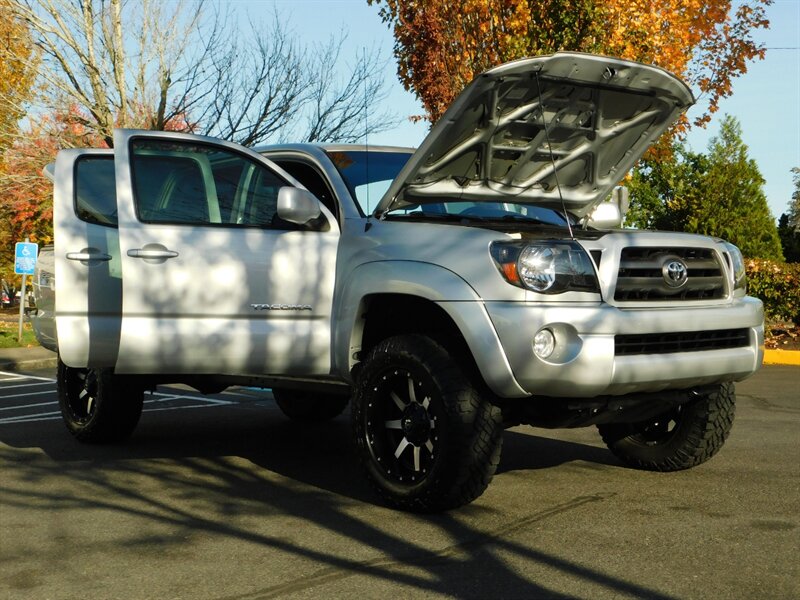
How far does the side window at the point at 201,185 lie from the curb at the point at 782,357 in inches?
417

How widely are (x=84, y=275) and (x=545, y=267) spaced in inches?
107

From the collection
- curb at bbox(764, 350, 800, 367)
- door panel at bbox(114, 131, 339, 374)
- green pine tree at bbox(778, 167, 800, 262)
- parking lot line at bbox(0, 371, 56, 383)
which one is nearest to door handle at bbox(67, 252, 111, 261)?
door panel at bbox(114, 131, 339, 374)

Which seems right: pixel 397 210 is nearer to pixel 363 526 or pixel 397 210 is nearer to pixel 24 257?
pixel 363 526

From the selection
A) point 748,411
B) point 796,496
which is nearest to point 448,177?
point 796,496

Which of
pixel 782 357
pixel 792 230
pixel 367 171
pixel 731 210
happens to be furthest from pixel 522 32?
pixel 792 230

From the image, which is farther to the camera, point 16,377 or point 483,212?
point 16,377

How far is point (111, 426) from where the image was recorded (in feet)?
24.5

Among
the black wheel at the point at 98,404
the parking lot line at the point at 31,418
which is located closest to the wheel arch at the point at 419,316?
the black wheel at the point at 98,404

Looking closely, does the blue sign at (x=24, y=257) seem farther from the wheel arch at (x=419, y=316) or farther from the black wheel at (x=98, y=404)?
the wheel arch at (x=419, y=316)

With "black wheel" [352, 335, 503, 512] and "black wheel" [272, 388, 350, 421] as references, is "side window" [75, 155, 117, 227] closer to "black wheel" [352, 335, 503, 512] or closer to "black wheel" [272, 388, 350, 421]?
"black wheel" [352, 335, 503, 512]

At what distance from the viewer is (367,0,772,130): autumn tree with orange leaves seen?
647 inches

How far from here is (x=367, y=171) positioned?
6.46 meters

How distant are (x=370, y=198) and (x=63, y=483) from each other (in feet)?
7.89

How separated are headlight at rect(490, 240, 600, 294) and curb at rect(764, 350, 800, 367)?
10773 mm
